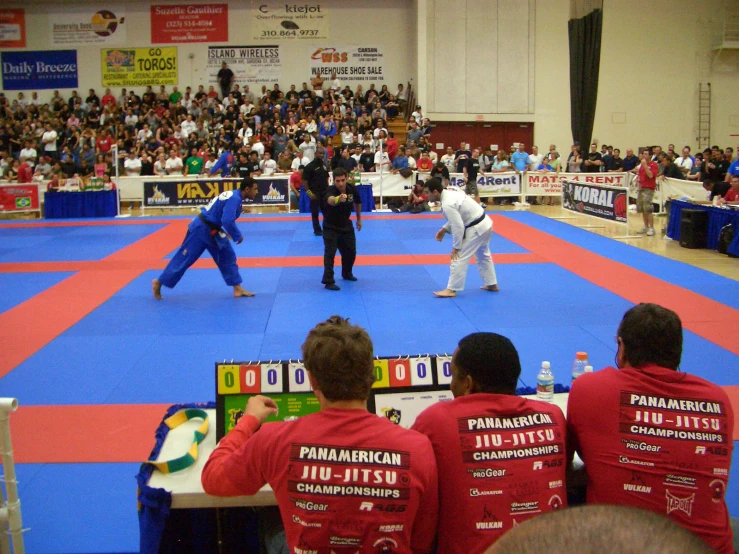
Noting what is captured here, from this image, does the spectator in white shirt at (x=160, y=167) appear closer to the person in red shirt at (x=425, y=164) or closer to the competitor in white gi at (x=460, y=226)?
the person in red shirt at (x=425, y=164)

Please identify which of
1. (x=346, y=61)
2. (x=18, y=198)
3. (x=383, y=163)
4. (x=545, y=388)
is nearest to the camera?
(x=545, y=388)

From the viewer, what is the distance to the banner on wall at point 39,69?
29234 mm

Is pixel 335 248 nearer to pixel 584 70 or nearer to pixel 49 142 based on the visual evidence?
pixel 584 70

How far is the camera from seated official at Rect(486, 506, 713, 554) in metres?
0.76

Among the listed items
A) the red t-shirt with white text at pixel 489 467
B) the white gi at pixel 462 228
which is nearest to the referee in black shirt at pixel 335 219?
the white gi at pixel 462 228

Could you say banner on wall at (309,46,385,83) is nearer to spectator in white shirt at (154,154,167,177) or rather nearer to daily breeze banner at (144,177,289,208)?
spectator in white shirt at (154,154,167,177)

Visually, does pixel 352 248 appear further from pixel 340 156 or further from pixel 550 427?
pixel 340 156

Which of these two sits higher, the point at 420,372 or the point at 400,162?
the point at 400,162

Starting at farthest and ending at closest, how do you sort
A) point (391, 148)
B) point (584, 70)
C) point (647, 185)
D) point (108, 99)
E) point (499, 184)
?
point (108, 99) < point (584, 70) < point (391, 148) < point (499, 184) < point (647, 185)

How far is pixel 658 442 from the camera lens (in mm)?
2955

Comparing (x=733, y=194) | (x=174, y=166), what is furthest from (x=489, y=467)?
(x=174, y=166)

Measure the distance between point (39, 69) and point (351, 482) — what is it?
104 ft

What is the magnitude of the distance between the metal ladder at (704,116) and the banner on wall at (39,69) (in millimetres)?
26703

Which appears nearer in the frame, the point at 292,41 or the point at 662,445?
the point at 662,445
